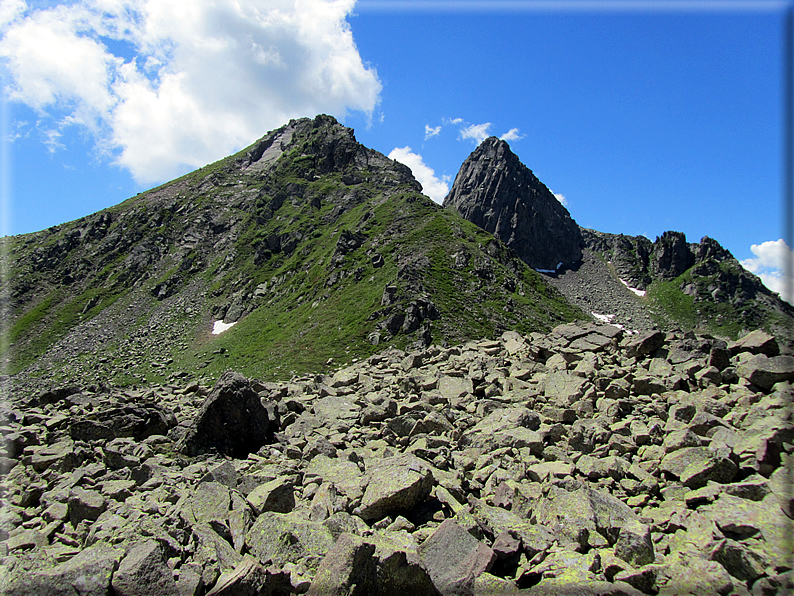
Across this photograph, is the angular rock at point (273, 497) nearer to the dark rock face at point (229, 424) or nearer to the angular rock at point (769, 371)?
the dark rock face at point (229, 424)

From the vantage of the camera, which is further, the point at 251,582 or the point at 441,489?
the point at 441,489

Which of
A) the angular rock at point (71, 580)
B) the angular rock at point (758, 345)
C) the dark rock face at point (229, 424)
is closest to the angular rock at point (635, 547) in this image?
the angular rock at point (71, 580)

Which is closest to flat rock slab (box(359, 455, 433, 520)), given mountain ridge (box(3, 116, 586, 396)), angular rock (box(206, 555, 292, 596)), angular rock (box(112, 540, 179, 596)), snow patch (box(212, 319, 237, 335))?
angular rock (box(206, 555, 292, 596))

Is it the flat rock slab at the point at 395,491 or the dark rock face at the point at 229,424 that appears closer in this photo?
the flat rock slab at the point at 395,491

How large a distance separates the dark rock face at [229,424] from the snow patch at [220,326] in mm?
69199

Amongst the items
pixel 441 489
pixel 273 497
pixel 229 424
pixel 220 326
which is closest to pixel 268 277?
pixel 220 326

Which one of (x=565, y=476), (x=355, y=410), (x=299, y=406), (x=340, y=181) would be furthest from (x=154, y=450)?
(x=340, y=181)

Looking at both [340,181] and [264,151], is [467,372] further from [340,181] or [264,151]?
[264,151]

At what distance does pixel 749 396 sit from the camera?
12.4 meters

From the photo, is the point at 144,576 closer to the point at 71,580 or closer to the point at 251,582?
the point at 71,580

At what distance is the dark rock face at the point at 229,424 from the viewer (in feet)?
53.3

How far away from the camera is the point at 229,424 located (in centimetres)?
1677

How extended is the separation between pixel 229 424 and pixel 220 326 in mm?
74028

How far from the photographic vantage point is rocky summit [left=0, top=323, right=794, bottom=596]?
6887 mm
